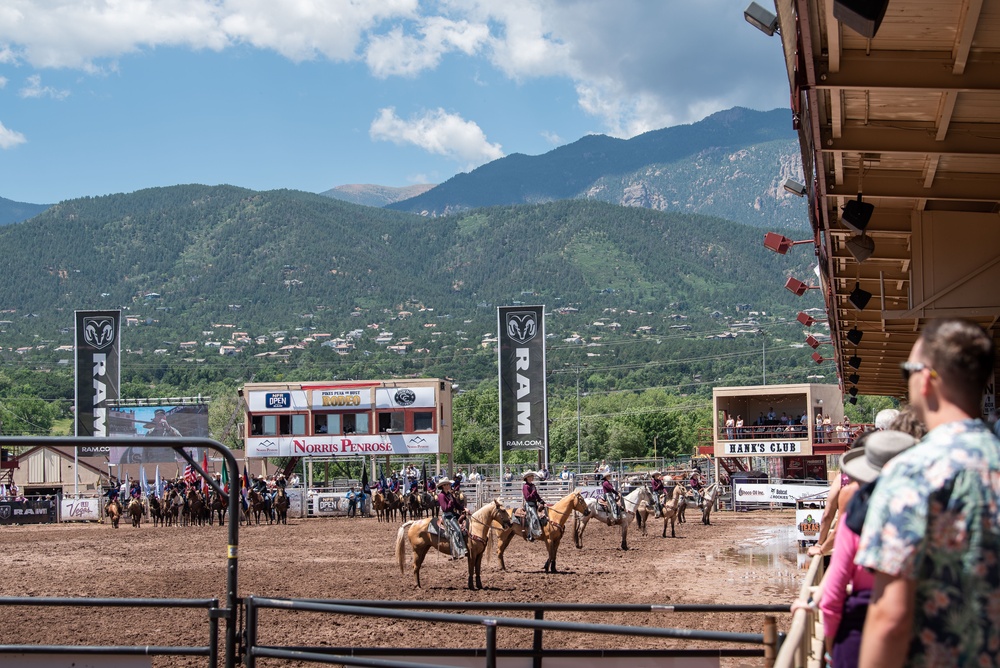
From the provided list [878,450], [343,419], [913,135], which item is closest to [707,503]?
[343,419]

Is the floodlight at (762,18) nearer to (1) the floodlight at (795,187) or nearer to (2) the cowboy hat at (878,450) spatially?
(2) the cowboy hat at (878,450)

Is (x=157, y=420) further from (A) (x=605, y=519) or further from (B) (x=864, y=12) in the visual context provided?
(B) (x=864, y=12)

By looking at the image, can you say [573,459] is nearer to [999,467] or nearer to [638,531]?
[638,531]

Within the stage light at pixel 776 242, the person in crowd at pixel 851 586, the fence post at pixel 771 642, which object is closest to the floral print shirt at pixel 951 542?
the person in crowd at pixel 851 586

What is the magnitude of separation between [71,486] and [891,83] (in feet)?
274

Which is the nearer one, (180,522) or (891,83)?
(891,83)

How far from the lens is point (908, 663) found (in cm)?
353

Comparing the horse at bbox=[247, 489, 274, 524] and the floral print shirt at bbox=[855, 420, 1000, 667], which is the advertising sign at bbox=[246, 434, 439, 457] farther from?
the floral print shirt at bbox=[855, 420, 1000, 667]

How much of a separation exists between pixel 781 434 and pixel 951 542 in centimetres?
5363

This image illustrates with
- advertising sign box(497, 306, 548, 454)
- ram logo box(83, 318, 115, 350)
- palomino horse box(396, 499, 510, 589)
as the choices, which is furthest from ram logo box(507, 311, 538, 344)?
palomino horse box(396, 499, 510, 589)

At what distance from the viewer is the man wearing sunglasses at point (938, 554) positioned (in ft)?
11.2

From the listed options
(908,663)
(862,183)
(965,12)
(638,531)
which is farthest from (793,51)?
(638,531)

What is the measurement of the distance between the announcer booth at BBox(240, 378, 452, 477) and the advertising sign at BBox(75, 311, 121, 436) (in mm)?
7441

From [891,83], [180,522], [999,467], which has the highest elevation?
[891,83]
